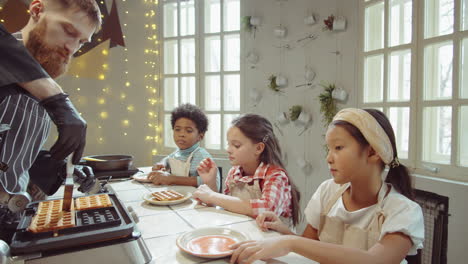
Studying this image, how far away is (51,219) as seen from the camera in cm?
86

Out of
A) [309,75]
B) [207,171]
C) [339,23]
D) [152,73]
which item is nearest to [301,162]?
[309,75]

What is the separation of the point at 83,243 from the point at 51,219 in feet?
0.59

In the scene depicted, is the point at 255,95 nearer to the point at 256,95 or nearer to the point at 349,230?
the point at 256,95

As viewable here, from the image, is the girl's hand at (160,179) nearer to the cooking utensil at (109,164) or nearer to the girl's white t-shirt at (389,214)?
the cooking utensil at (109,164)

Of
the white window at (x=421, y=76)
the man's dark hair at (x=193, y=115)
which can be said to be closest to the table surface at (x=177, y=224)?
the man's dark hair at (x=193, y=115)

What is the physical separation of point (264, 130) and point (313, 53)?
5.69 ft

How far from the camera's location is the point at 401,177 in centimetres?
119

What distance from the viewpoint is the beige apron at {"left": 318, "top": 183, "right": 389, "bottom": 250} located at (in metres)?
1.08

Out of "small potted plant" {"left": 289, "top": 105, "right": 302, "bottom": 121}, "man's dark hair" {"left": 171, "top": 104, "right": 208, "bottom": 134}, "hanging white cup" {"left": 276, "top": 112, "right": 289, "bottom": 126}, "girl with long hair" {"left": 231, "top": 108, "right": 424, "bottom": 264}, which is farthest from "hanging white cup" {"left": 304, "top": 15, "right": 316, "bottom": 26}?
"girl with long hair" {"left": 231, "top": 108, "right": 424, "bottom": 264}

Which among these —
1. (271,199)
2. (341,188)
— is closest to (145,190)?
(271,199)

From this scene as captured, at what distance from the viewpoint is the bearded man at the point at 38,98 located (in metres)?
0.78

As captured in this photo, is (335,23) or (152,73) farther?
(152,73)

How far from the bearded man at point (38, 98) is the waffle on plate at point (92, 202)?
0.44 feet

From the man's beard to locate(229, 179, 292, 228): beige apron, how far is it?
1007 millimetres
